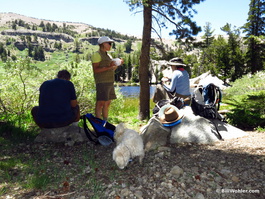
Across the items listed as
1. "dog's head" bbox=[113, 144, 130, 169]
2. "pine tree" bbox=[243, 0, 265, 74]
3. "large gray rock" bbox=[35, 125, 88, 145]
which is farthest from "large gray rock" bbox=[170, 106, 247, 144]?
"pine tree" bbox=[243, 0, 265, 74]

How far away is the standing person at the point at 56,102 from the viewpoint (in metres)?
4.58

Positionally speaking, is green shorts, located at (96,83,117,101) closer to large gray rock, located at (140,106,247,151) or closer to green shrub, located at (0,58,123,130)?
large gray rock, located at (140,106,247,151)

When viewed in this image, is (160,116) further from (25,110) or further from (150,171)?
(25,110)

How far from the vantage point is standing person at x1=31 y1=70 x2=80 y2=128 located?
458 cm

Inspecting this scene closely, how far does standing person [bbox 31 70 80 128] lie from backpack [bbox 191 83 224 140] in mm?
3073

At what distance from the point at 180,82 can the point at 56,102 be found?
3.42 metres

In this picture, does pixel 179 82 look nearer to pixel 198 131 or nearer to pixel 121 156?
pixel 198 131

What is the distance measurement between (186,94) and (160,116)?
4.48 feet

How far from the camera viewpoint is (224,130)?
16.1ft

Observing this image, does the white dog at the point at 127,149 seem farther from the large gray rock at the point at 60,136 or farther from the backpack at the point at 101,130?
the large gray rock at the point at 60,136

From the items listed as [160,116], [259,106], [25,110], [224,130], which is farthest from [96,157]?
[259,106]

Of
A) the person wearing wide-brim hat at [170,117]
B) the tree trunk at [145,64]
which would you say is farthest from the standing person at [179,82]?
the tree trunk at [145,64]

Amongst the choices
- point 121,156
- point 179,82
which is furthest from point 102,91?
point 121,156

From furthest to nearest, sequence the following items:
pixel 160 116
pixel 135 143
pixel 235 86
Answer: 1. pixel 235 86
2. pixel 160 116
3. pixel 135 143
